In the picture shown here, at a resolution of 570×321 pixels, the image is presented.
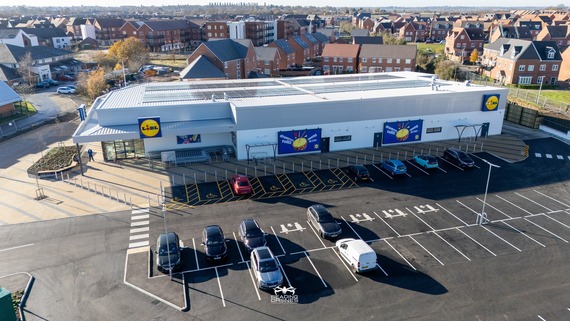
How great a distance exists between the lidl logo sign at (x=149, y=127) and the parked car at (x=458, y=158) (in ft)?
94.0

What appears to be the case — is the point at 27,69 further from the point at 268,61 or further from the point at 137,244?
the point at 137,244

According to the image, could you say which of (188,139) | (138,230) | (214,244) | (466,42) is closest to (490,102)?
(188,139)

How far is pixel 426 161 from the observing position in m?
38.7

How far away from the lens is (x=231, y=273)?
2344 cm

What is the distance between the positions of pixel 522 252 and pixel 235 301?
18.3 m

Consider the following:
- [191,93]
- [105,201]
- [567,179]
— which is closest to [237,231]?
[105,201]

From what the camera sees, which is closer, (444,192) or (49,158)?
(444,192)

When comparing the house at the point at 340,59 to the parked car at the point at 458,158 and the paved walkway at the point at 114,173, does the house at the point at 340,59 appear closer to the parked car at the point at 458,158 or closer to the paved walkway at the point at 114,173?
the paved walkway at the point at 114,173

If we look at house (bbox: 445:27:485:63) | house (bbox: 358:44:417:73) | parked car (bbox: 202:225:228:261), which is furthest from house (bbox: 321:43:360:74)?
parked car (bbox: 202:225:228:261)

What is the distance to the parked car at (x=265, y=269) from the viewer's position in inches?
861

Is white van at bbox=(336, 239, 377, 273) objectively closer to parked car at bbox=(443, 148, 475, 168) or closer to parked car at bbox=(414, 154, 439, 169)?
parked car at bbox=(414, 154, 439, 169)

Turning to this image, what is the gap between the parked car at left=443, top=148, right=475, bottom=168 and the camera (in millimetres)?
38562

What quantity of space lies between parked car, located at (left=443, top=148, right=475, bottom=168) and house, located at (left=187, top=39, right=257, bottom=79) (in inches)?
1914

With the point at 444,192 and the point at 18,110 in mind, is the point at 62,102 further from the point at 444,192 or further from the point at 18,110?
the point at 444,192
